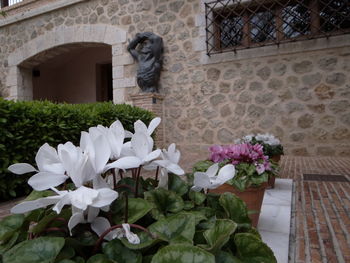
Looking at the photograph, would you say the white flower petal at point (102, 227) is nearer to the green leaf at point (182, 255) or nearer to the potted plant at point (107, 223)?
the potted plant at point (107, 223)

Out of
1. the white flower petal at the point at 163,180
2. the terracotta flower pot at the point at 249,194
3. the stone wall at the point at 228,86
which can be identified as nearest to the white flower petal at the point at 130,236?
the white flower petal at the point at 163,180

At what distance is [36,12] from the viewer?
25.7ft

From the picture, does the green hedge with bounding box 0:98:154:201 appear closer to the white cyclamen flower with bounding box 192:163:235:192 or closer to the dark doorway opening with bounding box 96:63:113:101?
the white cyclamen flower with bounding box 192:163:235:192

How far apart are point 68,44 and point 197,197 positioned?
307 inches

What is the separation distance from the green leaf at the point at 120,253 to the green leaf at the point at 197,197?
24 cm

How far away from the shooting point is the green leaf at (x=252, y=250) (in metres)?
0.53

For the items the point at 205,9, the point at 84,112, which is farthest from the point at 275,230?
the point at 205,9

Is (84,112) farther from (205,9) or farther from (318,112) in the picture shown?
(318,112)

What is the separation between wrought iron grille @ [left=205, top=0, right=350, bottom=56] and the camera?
4.85 m

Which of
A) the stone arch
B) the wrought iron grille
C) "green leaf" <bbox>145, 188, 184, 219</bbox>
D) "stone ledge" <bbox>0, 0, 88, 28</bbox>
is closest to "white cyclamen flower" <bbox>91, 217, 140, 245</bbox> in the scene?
"green leaf" <bbox>145, 188, 184, 219</bbox>

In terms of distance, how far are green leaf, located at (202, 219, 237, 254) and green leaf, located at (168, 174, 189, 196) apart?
6.7 inches

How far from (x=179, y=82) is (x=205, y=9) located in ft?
5.26

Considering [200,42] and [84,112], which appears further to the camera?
[200,42]

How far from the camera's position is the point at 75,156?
0.53 metres
